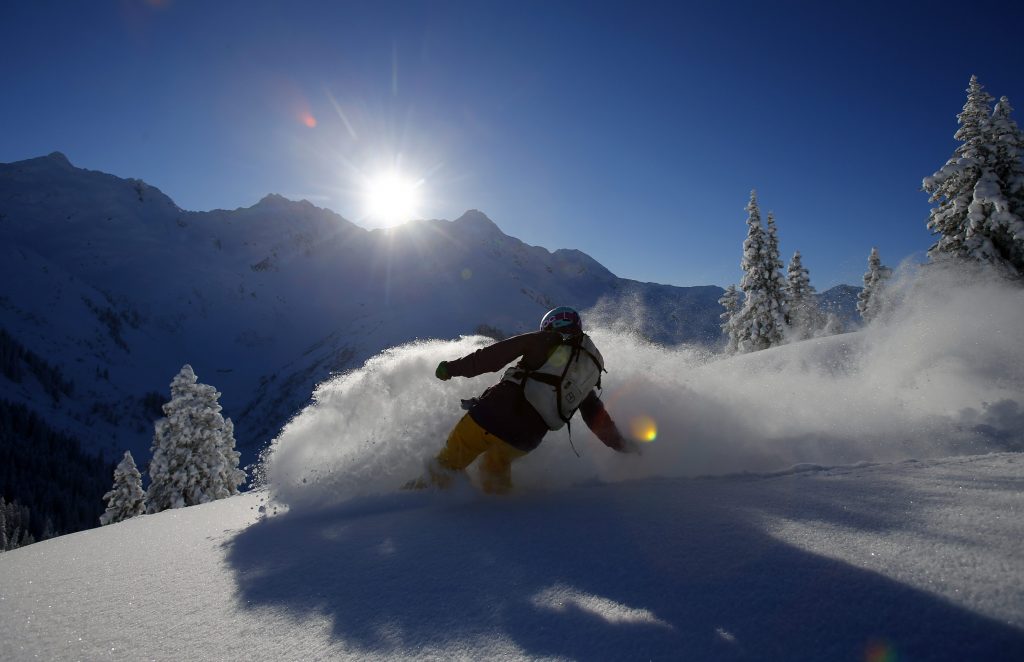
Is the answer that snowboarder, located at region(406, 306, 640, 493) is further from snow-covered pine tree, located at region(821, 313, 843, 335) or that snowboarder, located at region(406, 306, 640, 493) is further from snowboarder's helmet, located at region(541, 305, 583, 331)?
snow-covered pine tree, located at region(821, 313, 843, 335)

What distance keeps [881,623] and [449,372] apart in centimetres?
363

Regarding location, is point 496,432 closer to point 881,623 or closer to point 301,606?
point 301,606

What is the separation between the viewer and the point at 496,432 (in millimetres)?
4570

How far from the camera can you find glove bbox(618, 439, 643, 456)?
4.94m

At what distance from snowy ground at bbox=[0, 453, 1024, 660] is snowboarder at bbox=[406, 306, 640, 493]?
0.60m

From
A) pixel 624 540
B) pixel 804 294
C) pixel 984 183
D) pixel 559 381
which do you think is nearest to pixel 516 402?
pixel 559 381

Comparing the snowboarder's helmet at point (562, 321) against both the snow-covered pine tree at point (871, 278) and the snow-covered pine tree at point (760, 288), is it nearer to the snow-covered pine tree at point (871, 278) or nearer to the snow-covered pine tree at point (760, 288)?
the snow-covered pine tree at point (760, 288)

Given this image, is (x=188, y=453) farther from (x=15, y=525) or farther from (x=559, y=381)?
(x=15, y=525)

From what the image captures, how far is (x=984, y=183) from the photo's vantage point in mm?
18938

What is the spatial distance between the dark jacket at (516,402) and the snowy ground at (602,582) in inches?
28.7

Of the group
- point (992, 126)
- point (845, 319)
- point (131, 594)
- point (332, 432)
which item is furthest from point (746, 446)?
point (845, 319)

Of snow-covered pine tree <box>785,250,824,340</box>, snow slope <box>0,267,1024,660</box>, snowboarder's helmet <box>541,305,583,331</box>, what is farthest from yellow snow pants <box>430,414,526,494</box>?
snow-covered pine tree <box>785,250,824,340</box>

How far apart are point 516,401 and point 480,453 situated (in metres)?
0.62

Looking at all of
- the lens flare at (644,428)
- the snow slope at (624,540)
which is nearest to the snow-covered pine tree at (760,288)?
the snow slope at (624,540)
